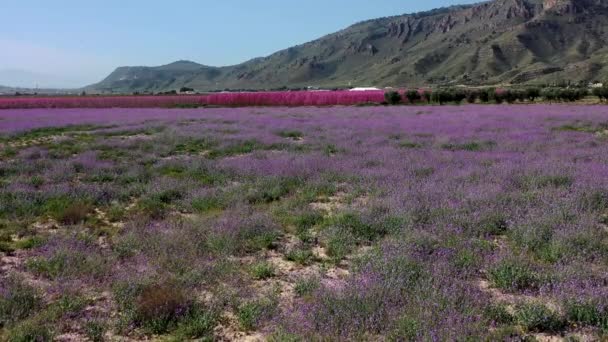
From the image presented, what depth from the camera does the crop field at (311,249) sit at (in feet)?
16.9

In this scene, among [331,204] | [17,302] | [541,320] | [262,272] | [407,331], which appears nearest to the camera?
[407,331]

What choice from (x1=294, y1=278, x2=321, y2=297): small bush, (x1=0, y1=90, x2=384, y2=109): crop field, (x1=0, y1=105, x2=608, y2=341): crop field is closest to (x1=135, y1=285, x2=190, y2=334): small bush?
(x1=0, y1=105, x2=608, y2=341): crop field

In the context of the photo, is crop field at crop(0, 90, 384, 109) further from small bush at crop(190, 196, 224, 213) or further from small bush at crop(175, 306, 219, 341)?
small bush at crop(175, 306, 219, 341)

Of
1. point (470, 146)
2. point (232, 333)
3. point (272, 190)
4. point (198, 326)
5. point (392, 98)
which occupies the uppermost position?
point (392, 98)

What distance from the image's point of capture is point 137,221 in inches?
366

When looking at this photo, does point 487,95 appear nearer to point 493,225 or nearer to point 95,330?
point 493,225

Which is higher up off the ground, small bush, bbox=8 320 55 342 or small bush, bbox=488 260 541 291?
small bush, bbox=488 260 541 291

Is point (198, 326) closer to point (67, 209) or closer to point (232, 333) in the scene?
point (232, 333)

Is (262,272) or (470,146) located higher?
(470,146)

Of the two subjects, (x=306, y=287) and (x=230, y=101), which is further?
(x=230, y=101)

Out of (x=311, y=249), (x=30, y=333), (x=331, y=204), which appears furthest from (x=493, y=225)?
(x=30, y=333)

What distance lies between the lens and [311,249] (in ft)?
26.1

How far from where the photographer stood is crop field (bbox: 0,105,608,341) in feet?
16.9

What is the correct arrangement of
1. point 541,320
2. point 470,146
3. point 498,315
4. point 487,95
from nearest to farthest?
point 541,320, point 498,315, point 470,146, point 487,95
